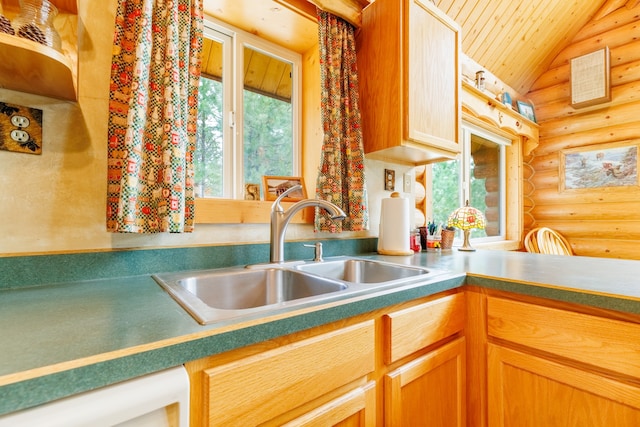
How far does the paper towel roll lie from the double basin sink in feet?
0.76

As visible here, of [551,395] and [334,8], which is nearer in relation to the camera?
[551,395]

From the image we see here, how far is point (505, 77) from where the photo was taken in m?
2.73

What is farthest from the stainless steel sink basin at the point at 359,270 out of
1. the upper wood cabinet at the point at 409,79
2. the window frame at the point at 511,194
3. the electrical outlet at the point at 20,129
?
the window frame at the point at 511,194

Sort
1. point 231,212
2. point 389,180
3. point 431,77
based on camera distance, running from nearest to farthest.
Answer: point 231,212
point 431,77
point 389,180

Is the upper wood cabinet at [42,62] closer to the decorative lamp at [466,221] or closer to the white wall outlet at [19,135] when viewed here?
the white wall outlet at [19,135]

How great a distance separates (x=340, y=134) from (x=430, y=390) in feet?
3.49

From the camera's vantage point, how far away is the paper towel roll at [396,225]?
1442 mm

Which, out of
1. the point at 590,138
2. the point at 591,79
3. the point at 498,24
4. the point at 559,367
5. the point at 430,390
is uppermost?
the point at 498,24

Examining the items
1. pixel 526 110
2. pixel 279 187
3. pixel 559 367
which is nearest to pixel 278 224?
pixel 279 187

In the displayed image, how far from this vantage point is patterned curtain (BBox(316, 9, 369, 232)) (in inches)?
53.4

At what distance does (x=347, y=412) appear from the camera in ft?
2.28

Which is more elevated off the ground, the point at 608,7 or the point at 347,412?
the point at 608,7

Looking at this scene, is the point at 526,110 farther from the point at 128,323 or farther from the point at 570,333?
the point at 128,323

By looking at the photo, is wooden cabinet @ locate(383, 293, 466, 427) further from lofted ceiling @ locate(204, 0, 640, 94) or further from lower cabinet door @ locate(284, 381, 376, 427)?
lofted ceiling @ locate(204, 0, 640, 94)
